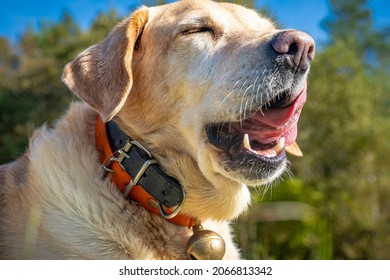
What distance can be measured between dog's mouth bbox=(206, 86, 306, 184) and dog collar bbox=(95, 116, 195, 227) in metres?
0.33

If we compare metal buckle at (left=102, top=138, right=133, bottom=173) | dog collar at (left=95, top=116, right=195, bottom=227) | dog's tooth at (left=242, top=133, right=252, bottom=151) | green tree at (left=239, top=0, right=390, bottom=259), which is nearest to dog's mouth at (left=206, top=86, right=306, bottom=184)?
dog's tooth at (left=242, top=133, right=252, bottom=151)

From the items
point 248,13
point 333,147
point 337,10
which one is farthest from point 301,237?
point 248,13

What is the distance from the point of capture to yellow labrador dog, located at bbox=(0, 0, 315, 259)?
3312 millimetres

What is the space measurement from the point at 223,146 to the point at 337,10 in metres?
16.1

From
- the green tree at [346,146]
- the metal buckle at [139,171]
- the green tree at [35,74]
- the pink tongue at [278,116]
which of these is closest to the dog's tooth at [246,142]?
the pink tongue at [278,116]

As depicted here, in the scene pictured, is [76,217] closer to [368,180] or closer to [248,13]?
[248,13]

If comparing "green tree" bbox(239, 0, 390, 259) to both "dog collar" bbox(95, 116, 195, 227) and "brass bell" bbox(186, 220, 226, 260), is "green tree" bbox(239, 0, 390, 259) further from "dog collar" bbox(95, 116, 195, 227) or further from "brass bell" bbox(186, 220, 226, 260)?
"dog collar" bbox(95, 116, 195, 227)

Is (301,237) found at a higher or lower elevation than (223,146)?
lower

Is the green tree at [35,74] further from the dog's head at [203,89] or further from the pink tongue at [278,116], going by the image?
the pink tongue at [278,116]

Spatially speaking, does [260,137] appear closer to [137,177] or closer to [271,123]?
[271,123]
